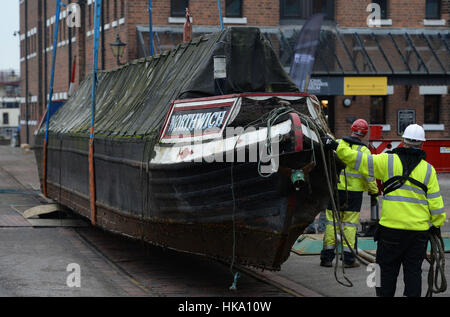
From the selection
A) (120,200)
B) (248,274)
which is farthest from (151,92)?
(248,274)

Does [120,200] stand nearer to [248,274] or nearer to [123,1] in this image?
[248,274]

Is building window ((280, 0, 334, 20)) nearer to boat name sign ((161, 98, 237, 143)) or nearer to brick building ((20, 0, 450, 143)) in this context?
brick building ((20, 0, 450, 143))

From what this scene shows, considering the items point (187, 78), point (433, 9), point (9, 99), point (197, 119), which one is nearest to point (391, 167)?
point (197, 119)

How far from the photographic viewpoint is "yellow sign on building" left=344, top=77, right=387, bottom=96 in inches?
1156

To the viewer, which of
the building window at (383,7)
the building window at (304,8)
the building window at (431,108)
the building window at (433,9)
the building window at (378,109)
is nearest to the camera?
the building window at (378,109)

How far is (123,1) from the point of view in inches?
1252

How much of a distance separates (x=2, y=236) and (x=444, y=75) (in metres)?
19.3

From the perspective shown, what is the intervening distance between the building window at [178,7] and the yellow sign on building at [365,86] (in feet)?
20.3

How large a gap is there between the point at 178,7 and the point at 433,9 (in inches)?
364

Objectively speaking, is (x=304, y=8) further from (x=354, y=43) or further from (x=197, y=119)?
(x=197, y=119)

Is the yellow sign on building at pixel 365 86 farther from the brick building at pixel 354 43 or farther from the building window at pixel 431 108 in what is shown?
the building window at pixel 431 108

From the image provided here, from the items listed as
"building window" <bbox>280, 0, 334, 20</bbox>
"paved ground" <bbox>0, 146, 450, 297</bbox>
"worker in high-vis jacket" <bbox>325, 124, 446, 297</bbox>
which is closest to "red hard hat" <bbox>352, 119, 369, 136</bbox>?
"paved ground" <bbox>0, 146, 450, 297</bbox>

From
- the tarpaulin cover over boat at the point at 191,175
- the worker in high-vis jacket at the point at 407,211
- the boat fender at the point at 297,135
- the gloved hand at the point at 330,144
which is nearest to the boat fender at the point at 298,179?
the tarpaulin cover over boat at the point at 191,175

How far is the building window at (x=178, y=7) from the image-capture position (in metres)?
31.0
